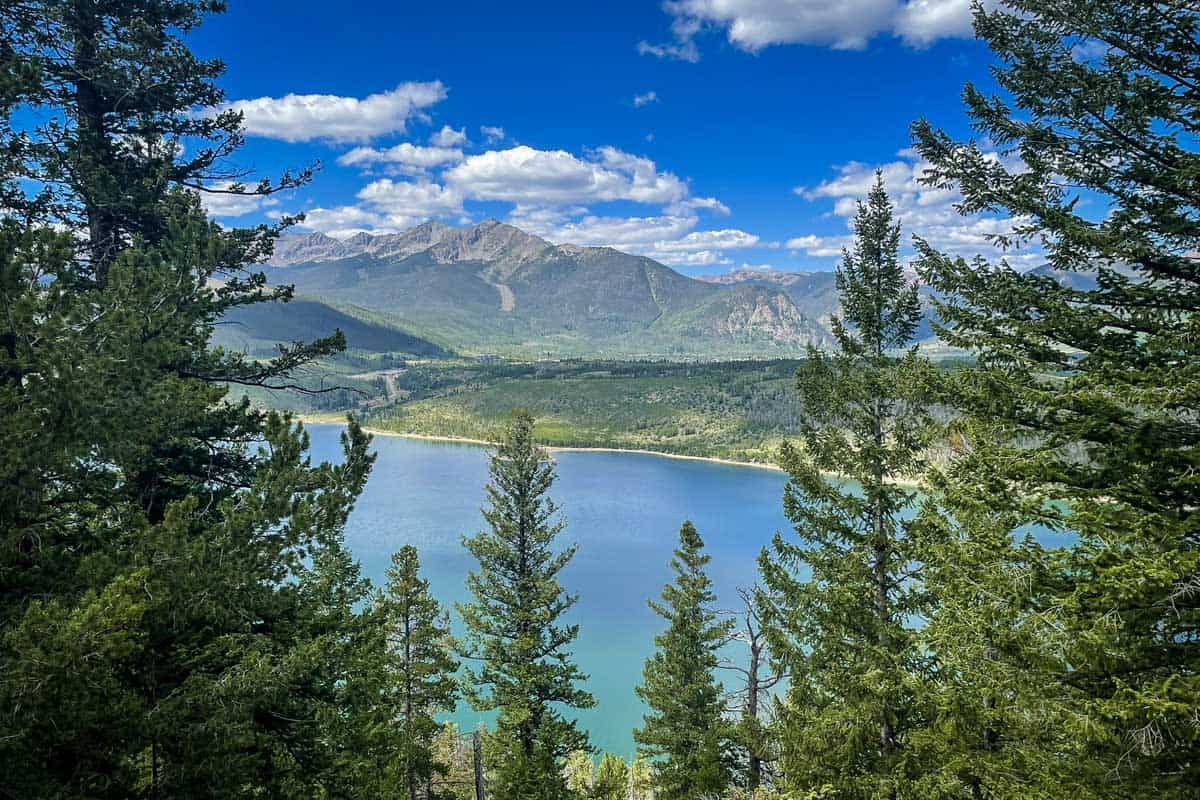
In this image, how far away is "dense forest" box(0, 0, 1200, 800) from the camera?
5512mm

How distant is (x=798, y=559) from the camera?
12.2 m

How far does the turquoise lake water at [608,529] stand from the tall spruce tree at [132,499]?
34.1 m

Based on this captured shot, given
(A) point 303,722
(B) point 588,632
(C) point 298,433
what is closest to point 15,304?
(C) point 298,433

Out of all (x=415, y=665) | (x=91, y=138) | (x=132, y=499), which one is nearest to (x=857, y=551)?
(x=132, y=499)

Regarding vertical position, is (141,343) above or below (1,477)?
above

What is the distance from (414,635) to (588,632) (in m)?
42.3

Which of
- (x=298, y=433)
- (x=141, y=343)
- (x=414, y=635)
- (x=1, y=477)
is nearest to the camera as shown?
(x=1, y=477)

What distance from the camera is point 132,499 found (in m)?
8.24

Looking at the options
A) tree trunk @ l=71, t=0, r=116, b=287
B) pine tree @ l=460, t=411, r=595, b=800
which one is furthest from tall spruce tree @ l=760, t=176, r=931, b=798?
tree trunk @ l=71, t=0, r=116, b=287

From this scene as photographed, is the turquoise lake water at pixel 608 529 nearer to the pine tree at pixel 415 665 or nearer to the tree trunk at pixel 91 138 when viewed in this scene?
the pine tree at pixel 415 665

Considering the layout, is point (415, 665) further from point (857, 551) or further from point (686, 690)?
point (857, 551)

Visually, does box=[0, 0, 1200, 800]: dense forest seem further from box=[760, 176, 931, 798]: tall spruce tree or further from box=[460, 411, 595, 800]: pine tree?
box=[460, 411, 595, 800]: pine tree

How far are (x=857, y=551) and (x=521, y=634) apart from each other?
38.3 feet

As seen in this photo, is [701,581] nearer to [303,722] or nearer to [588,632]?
[303,722]
